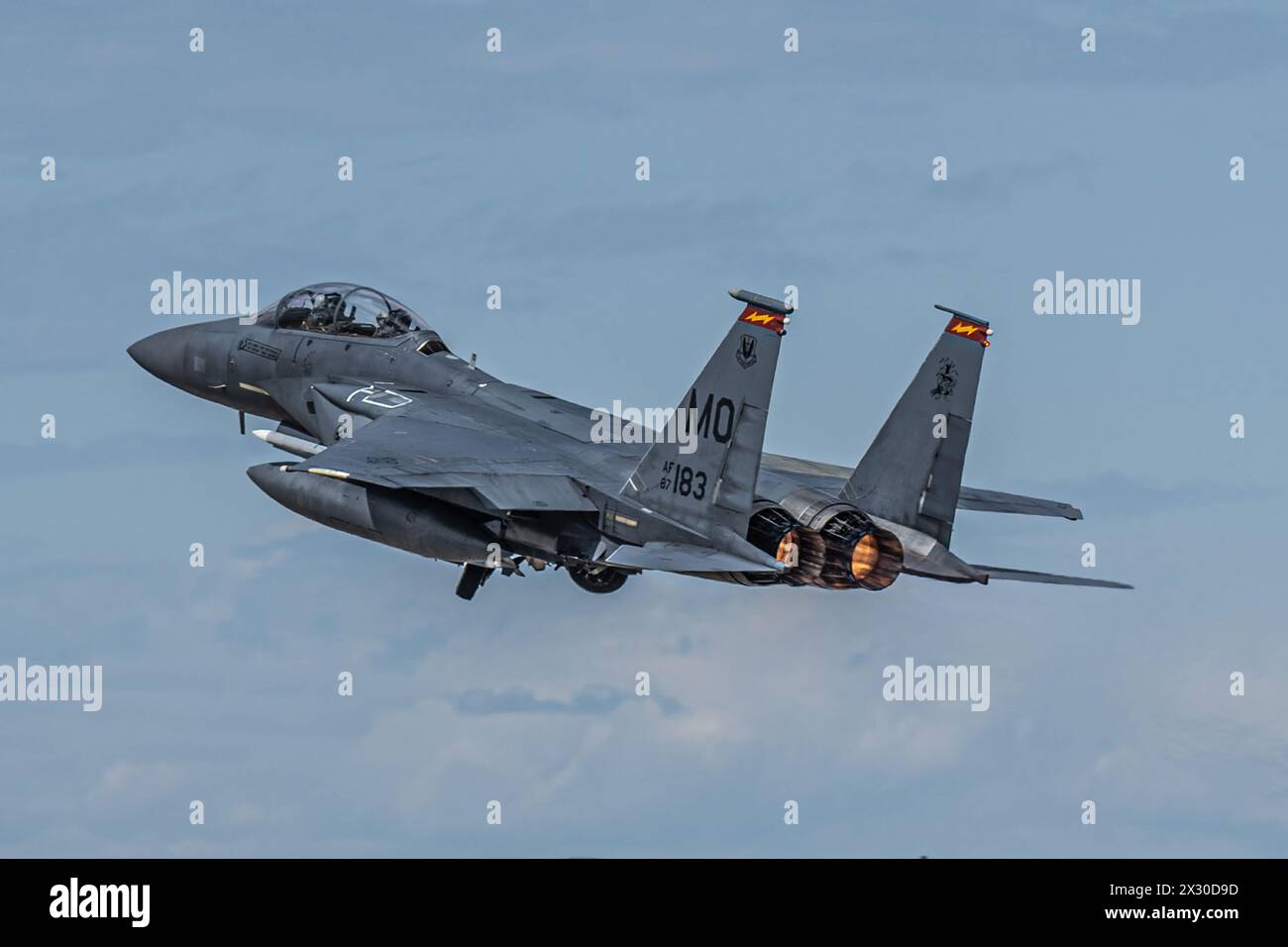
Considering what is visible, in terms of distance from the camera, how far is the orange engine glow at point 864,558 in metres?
34.4

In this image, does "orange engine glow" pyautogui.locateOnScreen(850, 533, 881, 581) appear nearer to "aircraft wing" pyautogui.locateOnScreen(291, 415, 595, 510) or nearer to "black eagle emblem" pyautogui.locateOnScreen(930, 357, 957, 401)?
"black eagle emblem" pyautogui.locateOnScreen(930, 357, 957, 401)

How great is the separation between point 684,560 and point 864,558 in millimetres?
2751

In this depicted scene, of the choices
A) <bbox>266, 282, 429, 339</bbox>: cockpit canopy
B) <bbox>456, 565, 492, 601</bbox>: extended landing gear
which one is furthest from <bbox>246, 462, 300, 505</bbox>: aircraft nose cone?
<bbox>266, 282, 429, 339</bbox>: cockpit canopy

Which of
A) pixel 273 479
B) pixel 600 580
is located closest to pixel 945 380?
pixel 600 580

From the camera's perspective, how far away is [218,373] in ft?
140

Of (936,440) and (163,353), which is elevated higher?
(163,353)

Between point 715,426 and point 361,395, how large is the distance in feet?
28.6

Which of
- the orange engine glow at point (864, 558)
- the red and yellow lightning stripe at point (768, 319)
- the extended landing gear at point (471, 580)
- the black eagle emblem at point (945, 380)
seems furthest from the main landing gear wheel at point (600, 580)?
the red and yellow lightning stripe at point (768, 319)

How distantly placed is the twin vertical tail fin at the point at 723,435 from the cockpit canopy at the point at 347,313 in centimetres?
851

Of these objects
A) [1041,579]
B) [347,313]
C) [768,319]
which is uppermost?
[347,313]

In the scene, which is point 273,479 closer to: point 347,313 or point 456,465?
point 456,465

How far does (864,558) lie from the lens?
34469 millimetres

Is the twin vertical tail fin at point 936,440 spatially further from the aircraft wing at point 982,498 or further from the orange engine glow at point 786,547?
the aircraft wing at point 982,498

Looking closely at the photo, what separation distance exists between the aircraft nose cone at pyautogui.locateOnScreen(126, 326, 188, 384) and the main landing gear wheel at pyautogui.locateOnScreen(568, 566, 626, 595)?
9.00 m
